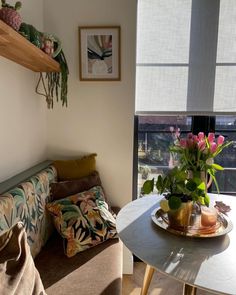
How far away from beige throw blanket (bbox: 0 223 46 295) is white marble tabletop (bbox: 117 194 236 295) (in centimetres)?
39

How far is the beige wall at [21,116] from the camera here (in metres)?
1.54

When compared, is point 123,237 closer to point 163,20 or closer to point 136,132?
point 136,132

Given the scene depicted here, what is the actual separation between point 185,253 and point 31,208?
0.86m

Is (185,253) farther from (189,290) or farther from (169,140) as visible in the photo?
(169,140)

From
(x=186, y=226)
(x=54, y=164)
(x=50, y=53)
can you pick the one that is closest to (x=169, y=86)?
(x=50, y=53)

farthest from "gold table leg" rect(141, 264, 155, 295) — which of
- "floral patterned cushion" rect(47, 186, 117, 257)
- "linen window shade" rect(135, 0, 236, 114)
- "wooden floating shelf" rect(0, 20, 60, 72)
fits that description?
"wooden floating shelf" rect(0, 20, 60, 72)

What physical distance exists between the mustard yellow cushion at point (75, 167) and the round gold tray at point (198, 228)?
85 centimetres

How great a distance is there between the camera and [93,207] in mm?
1668

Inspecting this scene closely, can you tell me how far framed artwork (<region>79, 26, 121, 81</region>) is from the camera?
6.79 ft

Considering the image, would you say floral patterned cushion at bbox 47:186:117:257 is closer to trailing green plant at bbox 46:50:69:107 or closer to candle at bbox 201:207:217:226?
candle at bbox 201:207:217:226

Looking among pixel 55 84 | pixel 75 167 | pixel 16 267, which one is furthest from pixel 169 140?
pixel 16 267

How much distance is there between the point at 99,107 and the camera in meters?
2.15

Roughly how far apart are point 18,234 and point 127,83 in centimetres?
146

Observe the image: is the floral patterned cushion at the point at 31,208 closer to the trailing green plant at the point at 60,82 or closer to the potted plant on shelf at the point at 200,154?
the trailing green plant at the point at 60,82
